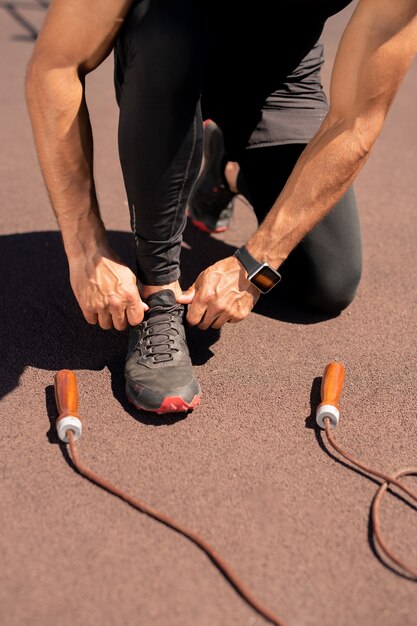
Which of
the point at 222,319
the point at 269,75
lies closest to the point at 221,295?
the point at 222,319

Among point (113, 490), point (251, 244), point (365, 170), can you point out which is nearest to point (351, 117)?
point (251, 244)

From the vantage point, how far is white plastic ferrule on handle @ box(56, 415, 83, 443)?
66.1 inches

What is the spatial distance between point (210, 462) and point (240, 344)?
50cm

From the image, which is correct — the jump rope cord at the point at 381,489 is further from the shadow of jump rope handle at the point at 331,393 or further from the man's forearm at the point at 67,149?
the man's forearm at the point at 67,149

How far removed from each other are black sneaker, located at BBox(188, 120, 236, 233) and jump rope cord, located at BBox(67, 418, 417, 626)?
1084 mm

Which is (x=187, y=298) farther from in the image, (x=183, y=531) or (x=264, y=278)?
(x=183, y=531)

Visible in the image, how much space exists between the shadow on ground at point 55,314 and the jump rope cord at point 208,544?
293mm

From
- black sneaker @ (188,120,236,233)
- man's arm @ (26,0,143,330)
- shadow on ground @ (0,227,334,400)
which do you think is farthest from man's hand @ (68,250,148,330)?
black sneaker @ (188,120,236,233)

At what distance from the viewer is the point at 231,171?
8.40 ft

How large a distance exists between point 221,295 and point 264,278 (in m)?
0.11

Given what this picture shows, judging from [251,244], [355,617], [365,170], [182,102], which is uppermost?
[182,102]

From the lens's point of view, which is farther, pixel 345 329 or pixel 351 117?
pixel 345 329

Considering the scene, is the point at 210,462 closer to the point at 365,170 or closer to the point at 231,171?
the point at 231,171

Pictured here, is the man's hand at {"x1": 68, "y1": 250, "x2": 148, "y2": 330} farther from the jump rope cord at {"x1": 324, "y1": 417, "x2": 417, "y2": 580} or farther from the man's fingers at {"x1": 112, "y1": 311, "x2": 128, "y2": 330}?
the jump rope cord at {"x1": 324, "y1": 417, "x2": 417, "y2": 580}
